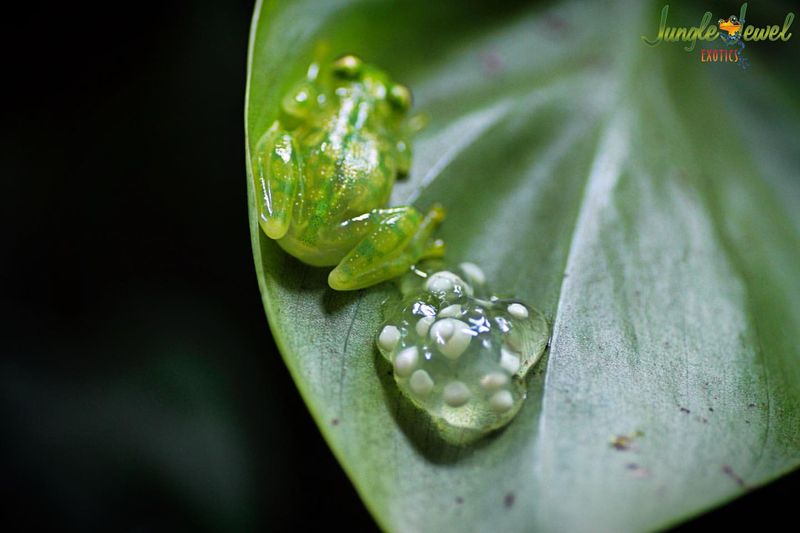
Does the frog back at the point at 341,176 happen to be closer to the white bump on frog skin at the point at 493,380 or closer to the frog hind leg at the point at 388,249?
the frog hind leg at the point at 388,249

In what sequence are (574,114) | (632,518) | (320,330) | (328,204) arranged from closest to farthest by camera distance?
(632,518), (320,330), (328,204), (574,114)

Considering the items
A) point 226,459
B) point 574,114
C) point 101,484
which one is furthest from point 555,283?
point 101,484

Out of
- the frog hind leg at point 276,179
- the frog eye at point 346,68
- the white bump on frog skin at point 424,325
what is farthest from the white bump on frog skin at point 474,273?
the frog eye at point 346,68

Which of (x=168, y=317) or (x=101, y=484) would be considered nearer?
(x=101, y=484)

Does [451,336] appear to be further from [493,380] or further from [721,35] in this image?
[721,35]

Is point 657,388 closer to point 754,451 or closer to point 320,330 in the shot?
point 754,451
